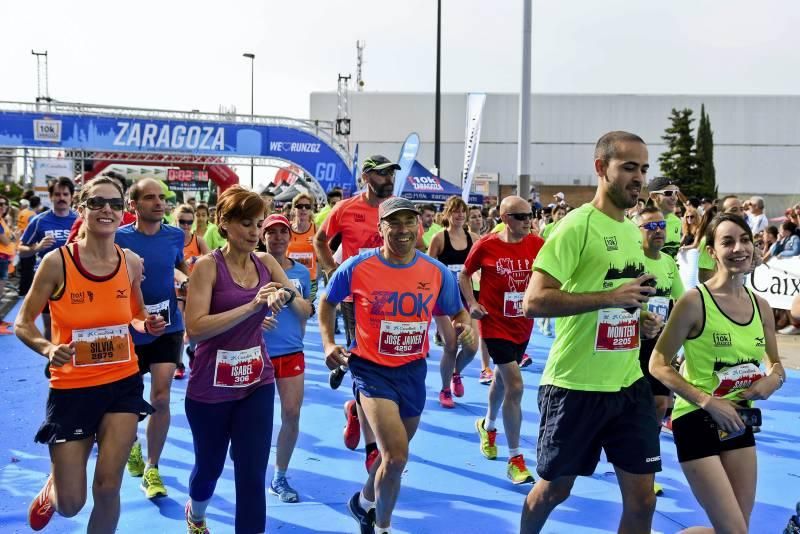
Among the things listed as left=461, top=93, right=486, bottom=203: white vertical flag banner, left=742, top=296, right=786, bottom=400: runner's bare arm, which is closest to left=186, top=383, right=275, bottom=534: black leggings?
left=742, top=296, right=786, bottom=400: runner's bare arm

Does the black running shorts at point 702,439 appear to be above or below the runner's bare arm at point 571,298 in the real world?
below

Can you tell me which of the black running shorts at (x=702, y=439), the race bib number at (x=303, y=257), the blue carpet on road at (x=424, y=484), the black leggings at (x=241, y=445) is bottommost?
the blue carpet on road at (x=424, y=484)

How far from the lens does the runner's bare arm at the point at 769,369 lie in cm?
322

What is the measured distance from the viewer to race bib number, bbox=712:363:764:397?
3.24m

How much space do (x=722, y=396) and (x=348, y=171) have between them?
67.3 feet

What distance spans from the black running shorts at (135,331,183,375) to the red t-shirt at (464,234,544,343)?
7.36ft

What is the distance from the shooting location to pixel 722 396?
3271 millimetres

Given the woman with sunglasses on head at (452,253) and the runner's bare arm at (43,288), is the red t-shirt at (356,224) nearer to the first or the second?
the woman with sunglasses on head at (452,253)

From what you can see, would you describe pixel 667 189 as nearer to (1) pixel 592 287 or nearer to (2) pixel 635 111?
(1) pixel 592 287

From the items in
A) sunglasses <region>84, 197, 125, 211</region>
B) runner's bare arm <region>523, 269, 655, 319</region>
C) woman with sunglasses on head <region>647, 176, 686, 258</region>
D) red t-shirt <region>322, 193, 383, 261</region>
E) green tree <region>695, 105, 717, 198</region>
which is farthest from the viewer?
green tree <region>695, 105, 717, 198</region>

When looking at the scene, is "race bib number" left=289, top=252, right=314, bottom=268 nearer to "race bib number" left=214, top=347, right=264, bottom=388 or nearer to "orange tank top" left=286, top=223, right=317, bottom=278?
"orange tank top" left=286, top=223, right=317, bottom=278

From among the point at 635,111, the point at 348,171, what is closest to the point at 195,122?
the point at 348,171

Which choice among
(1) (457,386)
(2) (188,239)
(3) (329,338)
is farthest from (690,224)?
(3) (329,338)

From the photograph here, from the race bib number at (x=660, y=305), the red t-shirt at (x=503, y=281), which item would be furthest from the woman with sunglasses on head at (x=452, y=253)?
the race bib number at (x=660, y=305)
